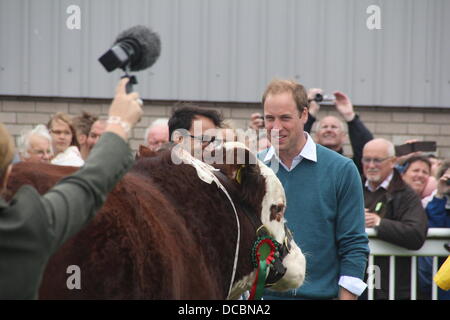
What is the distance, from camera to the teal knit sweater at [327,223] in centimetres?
462

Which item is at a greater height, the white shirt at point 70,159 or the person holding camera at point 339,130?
the person holding camera at point 339,130

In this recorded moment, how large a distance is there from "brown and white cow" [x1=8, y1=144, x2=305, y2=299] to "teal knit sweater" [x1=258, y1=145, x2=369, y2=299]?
704mm

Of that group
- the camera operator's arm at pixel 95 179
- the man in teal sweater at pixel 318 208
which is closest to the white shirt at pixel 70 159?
the man in teal sweater at pixel 318 208

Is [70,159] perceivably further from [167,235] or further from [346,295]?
[167,235]

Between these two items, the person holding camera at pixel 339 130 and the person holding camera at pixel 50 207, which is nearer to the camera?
the person holding camera at pixel 50 207

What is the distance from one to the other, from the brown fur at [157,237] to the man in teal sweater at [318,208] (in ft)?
3.10

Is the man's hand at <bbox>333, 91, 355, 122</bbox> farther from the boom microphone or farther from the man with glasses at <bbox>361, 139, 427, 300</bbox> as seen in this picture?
the boom microphone

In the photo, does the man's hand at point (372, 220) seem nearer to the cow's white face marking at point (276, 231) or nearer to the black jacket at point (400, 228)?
the black jacket at point (400, 228)

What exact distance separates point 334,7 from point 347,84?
1114 millimetres

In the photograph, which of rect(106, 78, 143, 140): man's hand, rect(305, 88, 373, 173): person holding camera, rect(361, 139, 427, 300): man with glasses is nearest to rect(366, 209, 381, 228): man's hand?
rect(361, 139, 427, 300): man with glasses

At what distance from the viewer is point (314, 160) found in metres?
4.73

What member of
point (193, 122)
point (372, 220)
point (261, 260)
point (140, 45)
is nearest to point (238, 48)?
point (372, 220)

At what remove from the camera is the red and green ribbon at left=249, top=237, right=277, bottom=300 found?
3.70 m

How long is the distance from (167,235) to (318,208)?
5.78 feet
